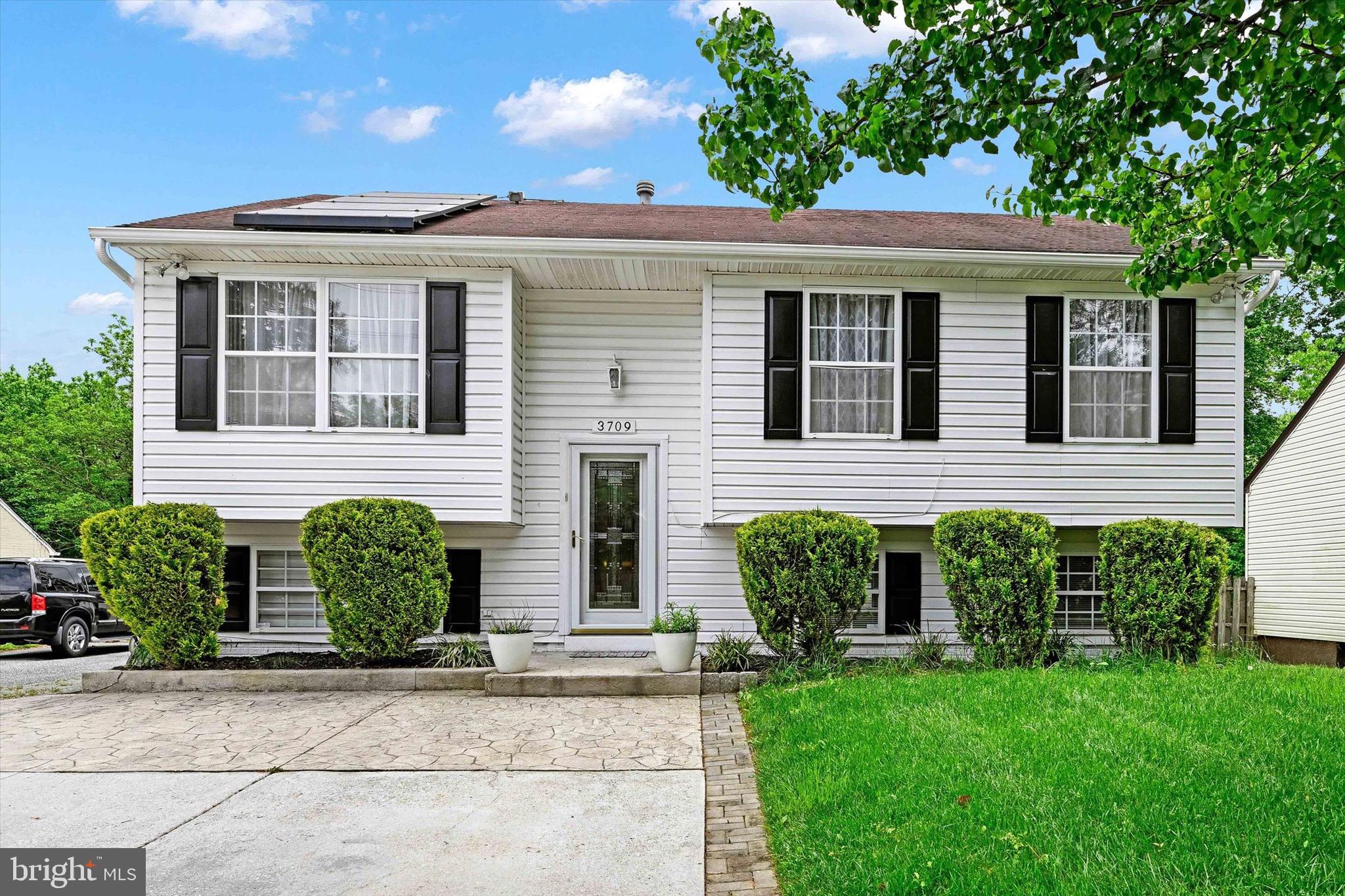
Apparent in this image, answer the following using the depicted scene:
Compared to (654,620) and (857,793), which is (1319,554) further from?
(857,793)

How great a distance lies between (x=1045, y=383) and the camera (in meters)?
8.47

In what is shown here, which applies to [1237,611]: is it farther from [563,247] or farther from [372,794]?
[372,794]

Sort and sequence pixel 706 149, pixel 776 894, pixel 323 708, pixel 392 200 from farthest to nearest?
pixel 392 200 < pixel 323 708 < pixel 706 149 < pixel 776 894

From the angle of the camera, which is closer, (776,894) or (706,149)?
(776,894)

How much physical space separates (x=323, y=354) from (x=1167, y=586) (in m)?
8.42

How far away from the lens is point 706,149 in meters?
4.39

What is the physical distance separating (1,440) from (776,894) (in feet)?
114

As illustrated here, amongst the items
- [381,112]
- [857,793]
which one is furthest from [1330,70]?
[381,112]

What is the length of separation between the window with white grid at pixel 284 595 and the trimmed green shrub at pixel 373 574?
4.72 feet

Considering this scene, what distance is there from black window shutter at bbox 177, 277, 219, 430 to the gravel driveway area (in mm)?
2837

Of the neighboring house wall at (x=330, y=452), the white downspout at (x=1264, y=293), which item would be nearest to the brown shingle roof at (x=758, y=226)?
the neighboring house wall at (x=330, y=452)

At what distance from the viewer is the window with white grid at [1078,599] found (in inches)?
354

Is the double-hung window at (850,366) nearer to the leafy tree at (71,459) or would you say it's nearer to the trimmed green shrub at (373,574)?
the trimmed green shrub at (373,574)

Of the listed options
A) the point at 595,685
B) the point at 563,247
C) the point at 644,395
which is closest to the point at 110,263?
the point at 563,247
